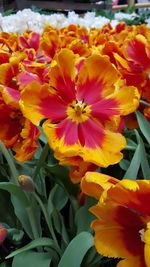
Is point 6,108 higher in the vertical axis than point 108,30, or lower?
higher

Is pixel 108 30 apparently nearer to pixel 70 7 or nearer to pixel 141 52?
pixel 141 52

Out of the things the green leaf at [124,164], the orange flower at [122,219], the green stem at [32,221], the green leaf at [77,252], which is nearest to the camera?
the orange flower at [122,219]

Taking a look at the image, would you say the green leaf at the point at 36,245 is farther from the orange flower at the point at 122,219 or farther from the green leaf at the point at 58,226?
the orange flower at the point at 122,219

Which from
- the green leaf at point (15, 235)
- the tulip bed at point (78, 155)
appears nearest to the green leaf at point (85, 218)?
the tulip bed at point (78, 155)

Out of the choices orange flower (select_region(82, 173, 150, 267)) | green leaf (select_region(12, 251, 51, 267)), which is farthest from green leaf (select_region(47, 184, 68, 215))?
orange flower (select_region(82, 173, 150, 267))

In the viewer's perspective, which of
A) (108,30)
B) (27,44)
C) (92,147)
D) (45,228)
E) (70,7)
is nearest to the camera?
(92,147)

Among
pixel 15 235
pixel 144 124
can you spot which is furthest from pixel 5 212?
pixel 144 124

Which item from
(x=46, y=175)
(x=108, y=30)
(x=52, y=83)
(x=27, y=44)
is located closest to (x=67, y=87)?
(x=52, y=83)

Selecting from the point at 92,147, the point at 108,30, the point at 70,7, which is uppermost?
the point at 92,147
